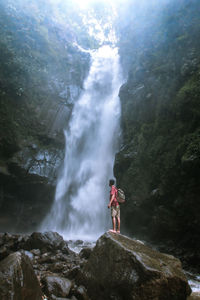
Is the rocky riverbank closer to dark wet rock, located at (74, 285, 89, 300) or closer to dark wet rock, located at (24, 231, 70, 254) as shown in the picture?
dark wet rock, located at (74, 285, 89, 300)

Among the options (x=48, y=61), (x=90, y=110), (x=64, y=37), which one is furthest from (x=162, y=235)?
(x=64, y=37)

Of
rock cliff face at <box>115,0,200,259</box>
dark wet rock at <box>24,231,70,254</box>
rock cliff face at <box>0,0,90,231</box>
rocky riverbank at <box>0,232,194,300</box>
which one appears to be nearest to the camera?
rocky riverbank at <box>0,232,194,300</box>

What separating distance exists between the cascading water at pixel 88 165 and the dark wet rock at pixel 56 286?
35.8 feet

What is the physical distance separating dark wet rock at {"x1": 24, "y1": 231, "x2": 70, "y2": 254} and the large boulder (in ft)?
14.9

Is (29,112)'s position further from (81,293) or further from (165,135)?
(81,293)

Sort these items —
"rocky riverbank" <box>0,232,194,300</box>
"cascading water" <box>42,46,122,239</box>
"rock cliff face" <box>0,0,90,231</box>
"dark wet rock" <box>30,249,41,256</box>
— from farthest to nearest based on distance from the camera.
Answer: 1. "cascading water" <box>42,46,122,239</box>
2. "rock cliff face" <box>0,0,90,231</box>
3. "dark wet rock" <box>30,249,41,256</box>
4. "rocky riverbank" <box>0,232,194,300</box>

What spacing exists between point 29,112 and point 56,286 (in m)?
15.6

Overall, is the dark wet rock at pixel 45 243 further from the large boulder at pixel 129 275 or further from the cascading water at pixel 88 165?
the cascading water at pixel 88 165

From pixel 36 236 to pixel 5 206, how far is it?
25.3ft

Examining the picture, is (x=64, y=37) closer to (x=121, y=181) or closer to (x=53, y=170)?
(x=53, y=170)

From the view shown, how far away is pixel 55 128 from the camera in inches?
744

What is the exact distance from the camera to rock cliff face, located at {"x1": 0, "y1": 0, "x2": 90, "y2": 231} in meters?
15.5

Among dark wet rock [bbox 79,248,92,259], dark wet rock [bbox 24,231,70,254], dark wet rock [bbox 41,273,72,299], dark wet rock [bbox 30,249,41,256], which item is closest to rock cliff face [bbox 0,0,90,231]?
dark wet rock [bbox 24,231,70,254]

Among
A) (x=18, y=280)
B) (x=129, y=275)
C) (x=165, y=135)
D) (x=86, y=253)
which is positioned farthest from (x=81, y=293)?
(x=165, y=135)
